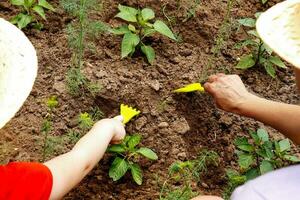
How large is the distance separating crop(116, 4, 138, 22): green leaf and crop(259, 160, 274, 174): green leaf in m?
0.91

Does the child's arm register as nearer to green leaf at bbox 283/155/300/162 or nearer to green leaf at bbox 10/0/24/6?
green leaf at bbox 283/155/300/162

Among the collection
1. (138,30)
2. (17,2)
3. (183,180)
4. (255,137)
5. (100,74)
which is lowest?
(183,180)

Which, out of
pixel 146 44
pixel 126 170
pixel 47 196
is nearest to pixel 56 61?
pixel 146 44

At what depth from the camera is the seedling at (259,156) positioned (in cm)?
245

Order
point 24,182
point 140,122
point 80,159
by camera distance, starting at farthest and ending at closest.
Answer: point 140,122, point 80,159, point 24,182

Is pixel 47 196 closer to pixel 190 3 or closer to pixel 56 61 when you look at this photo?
pixel 56 61

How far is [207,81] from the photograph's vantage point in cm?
273

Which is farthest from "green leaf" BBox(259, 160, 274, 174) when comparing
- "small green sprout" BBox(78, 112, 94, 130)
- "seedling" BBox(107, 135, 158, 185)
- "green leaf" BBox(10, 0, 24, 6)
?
"green leaf" BBox(10, 0, 24, 6)

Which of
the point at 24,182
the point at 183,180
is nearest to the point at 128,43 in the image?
the point at 183,180

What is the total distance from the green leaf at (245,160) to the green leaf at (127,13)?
828 mm

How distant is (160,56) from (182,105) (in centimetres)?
31

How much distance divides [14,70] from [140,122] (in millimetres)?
1102

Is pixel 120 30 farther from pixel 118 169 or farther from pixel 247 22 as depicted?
pixel 118 169

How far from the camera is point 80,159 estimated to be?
2043 millimetres
